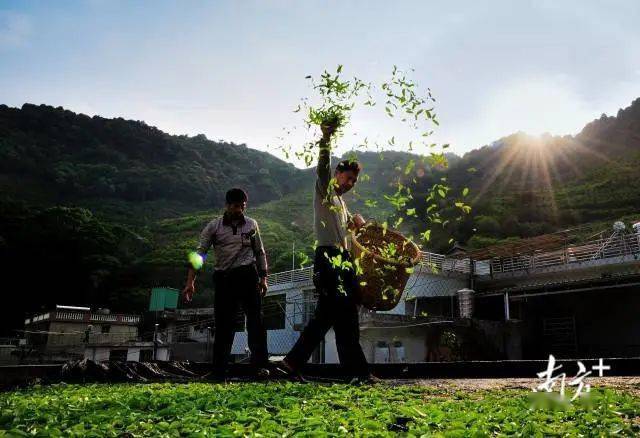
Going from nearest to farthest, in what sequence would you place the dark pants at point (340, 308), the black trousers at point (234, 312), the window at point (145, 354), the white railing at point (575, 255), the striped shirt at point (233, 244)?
1. the dark pants at point (340, 308)
2. the black trousers at point (234, 312)
3. the striped shirt at point (233, 244)
4. the white railing at point (575, 255)
5. the window at point (145, 354)

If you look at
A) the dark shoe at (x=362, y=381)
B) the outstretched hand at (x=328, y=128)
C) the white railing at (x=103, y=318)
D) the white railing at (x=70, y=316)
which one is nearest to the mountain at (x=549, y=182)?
the white railing at (x=103, y=318)

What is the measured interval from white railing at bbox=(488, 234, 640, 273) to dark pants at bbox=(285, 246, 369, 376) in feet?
54.4

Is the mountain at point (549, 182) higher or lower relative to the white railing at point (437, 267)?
higher

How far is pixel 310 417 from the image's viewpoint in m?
2.06

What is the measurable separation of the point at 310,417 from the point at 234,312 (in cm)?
252

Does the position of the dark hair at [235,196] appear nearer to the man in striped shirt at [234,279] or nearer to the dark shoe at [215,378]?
the man in striped shirt at [234,279]

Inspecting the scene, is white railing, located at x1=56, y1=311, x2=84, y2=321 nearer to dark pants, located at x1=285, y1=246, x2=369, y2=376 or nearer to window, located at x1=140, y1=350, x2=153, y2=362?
window, located at x1=140, y1=350, x2=153, y2=362

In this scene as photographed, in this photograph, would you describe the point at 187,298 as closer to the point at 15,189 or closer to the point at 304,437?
the point at 304,437

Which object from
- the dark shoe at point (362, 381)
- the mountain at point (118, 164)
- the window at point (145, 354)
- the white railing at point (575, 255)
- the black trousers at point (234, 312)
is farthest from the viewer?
the mountain at point (118, 164)

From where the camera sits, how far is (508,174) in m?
52.0

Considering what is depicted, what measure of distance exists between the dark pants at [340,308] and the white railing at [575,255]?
16.6 meters

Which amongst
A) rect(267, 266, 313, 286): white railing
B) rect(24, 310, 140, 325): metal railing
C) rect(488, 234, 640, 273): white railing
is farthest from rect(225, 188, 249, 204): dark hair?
rect(24, 310, 140, 325): metal railing

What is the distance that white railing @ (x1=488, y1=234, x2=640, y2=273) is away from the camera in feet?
57.1

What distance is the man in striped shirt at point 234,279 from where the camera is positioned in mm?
4414
